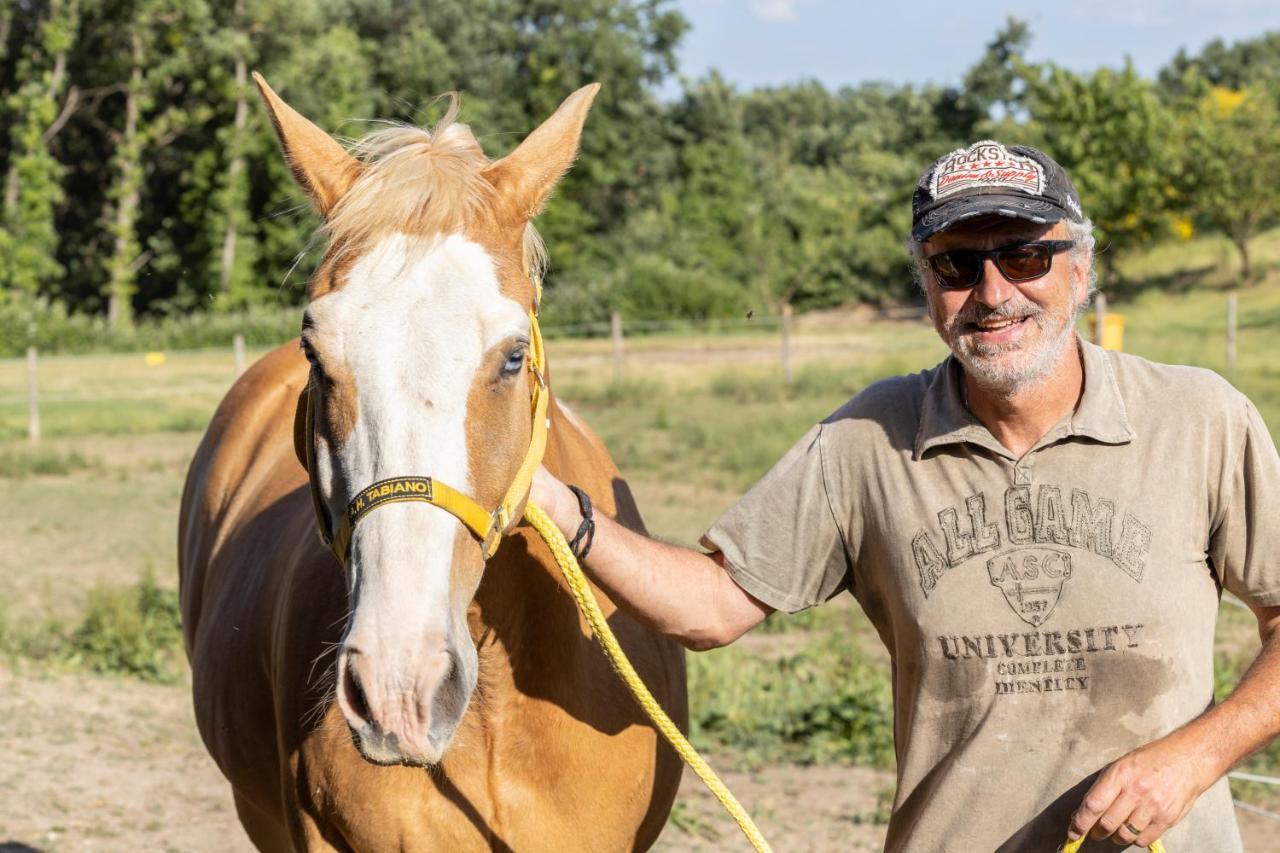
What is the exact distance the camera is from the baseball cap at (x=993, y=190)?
2.10 m

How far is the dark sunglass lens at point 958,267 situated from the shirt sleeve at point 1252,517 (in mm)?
490

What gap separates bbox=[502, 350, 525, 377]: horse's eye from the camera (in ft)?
6.24

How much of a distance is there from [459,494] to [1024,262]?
3.31 feet

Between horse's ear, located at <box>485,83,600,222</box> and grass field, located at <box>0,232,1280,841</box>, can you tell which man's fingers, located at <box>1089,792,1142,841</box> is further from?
grass field, located at <box>0,232,1280,841</box>

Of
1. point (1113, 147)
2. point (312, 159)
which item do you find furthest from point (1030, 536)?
point (1113, 147)

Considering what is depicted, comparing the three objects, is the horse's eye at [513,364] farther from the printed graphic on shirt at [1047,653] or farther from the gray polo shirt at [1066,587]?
the printed graphic on shirt at [1047,653]

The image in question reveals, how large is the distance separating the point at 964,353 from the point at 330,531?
1.06 metres

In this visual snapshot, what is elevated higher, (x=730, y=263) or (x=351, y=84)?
(x=351, y=84)

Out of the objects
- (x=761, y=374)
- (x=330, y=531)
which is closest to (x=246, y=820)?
(x=330, y=531)

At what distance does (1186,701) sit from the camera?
208 centimetres

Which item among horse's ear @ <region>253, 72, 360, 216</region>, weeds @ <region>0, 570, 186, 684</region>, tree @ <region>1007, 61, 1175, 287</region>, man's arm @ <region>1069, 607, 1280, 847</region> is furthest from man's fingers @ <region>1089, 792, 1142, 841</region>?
tree @ <region>1007, 61, 1175, 287</region>

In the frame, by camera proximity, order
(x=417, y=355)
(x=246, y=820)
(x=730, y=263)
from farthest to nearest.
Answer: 1. (x=730, y=263)
2. (x=246, y=820)
3. (x=417, y=355)

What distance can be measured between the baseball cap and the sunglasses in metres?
0.05

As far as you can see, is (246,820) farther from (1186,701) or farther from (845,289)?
(845,289)
